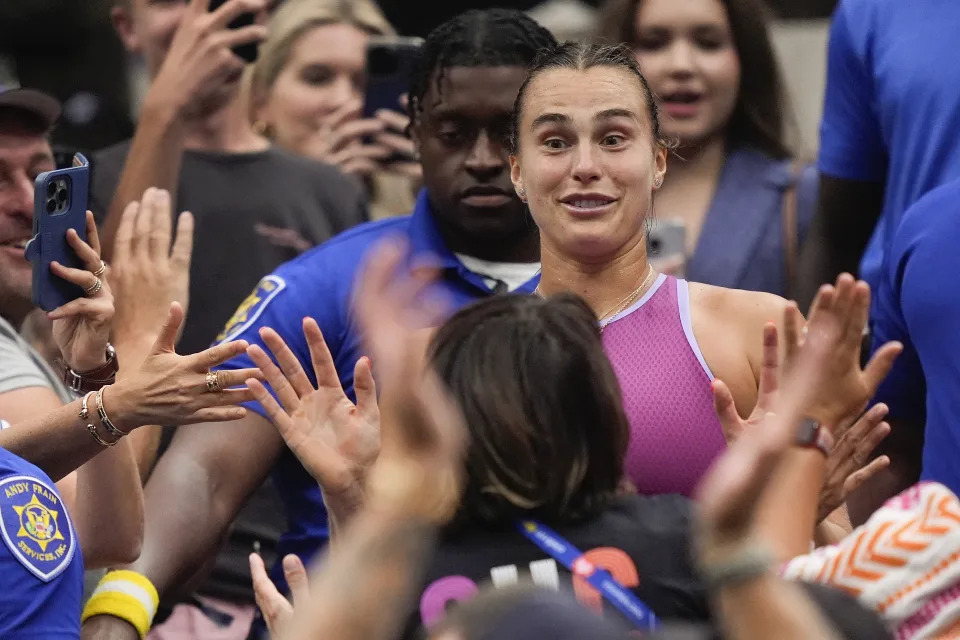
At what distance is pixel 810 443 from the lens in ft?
8.27

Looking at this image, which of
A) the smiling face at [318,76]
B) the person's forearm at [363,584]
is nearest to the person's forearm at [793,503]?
the person's forearm at [363,584]

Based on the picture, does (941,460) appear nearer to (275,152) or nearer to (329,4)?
(275,152)

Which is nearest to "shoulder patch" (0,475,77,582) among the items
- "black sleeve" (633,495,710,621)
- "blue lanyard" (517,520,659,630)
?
"blue lanyard" (517,520,659,630)

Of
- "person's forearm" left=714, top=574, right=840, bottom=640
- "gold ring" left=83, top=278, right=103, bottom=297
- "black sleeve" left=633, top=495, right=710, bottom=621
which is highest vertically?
"person's forearm" left=714, top=574, right=840, bottom=640

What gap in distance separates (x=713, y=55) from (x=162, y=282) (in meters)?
1.62

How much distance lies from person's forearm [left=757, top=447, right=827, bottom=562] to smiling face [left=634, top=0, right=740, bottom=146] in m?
2.19

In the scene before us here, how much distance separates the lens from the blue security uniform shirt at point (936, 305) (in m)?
3.08

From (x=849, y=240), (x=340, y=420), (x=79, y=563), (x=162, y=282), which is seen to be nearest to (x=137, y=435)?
(x=162, y=282)

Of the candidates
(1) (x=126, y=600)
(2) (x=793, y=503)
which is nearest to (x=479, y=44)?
(1) (x=126, y=600)

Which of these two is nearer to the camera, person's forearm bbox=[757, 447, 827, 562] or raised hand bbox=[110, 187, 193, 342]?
person's forearm bbox=[757, 447, 827, 562]

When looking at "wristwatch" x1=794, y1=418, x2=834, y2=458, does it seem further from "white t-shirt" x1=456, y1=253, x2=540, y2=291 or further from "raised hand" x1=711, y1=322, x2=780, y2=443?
"white t-shirt" x1=456, y1=253, x2=540, y2=291

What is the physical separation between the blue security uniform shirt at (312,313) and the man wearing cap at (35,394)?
477mm

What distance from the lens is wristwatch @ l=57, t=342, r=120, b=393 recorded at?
342 centimetres

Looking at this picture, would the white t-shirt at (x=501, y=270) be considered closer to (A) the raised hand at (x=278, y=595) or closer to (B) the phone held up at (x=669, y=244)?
(B) the phone held up at (x=669, y=244)
